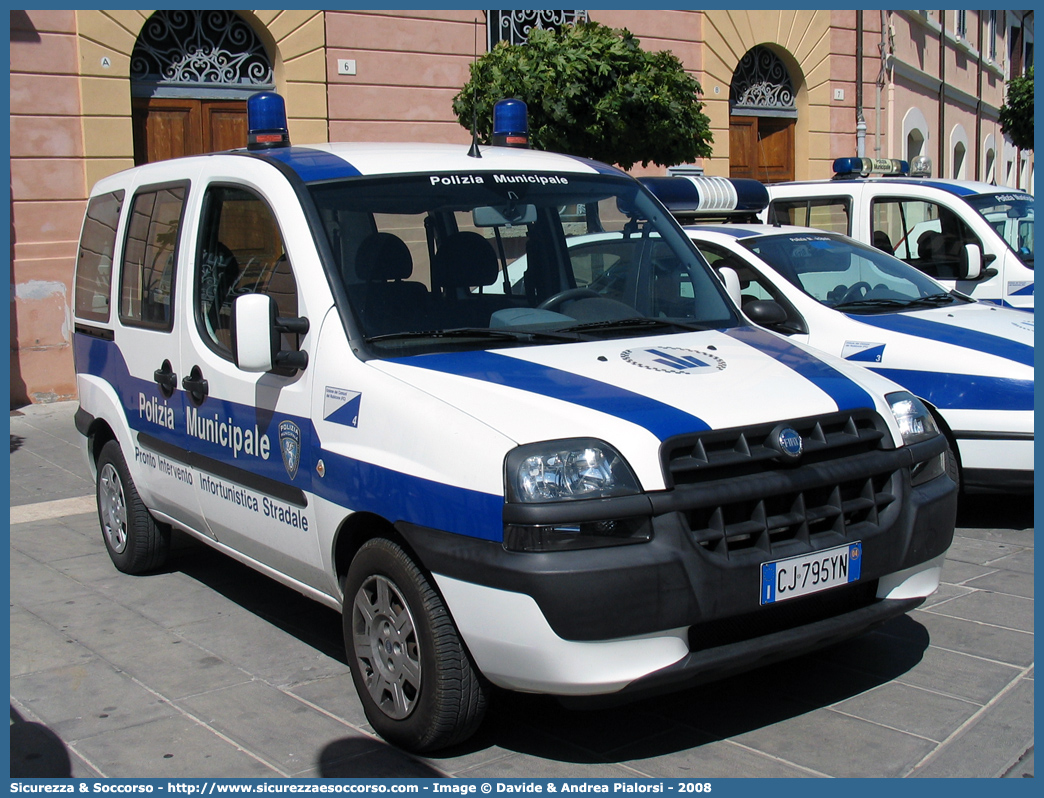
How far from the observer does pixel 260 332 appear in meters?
3.82

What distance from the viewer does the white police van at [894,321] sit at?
590cm

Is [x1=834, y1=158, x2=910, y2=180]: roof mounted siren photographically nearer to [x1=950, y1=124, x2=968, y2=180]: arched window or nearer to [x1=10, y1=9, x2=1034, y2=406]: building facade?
[x1=10, y1=9, x2=1034, y2=406]: building facade

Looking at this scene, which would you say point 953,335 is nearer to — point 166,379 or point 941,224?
point 941,224

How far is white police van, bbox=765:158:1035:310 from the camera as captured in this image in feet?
26.6

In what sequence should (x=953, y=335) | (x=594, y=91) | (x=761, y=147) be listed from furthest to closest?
(x=761, y=147) < (x=594, y=91) < (x=953, y=335)

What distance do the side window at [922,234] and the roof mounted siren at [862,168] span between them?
0.69 meters

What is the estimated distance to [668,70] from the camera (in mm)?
10352

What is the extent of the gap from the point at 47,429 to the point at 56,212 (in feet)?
8.14

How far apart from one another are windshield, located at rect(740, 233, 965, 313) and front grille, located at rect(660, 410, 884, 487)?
126 inches

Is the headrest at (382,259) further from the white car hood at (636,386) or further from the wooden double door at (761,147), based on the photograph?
the wooden double door at (761,147)

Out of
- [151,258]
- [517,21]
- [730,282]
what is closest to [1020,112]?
[517,21]

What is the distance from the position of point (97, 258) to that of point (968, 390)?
4617 millimetres

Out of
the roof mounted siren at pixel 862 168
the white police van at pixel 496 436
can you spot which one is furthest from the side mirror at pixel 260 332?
the roof mounted siren at pixel 862 168

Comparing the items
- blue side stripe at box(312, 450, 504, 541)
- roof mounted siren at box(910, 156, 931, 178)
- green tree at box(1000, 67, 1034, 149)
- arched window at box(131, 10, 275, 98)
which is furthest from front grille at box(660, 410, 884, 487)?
green tree at box(1000, 67, 1034, 149)
